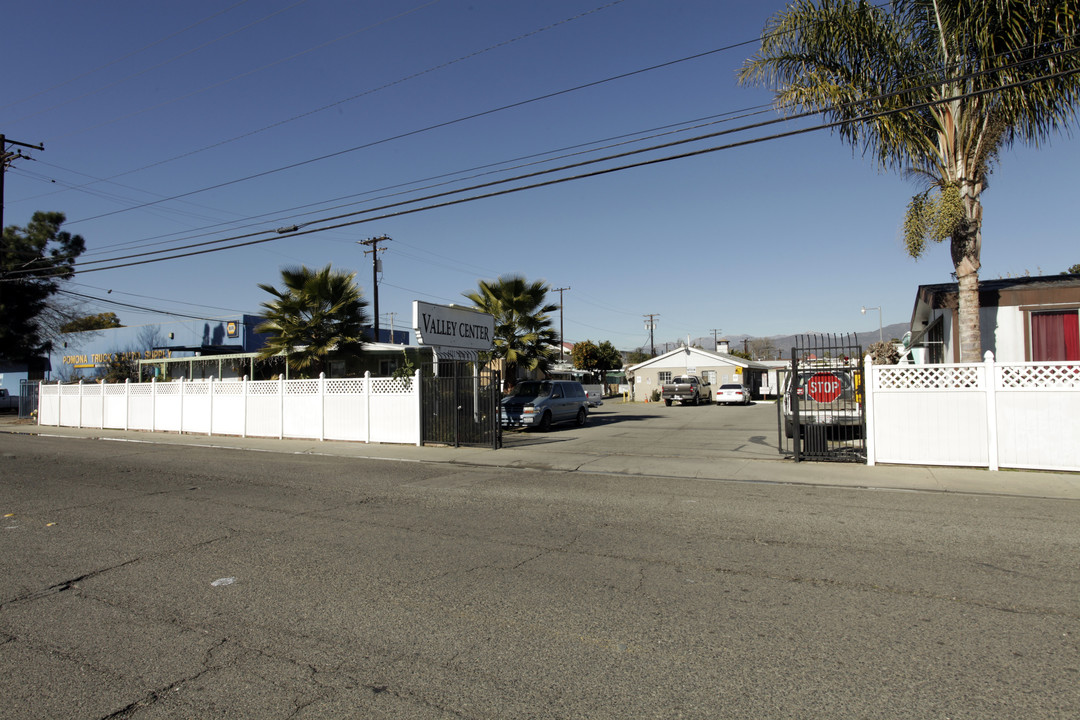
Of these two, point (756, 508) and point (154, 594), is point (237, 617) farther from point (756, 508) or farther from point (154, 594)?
point (756, 508)

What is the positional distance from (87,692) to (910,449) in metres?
11.6

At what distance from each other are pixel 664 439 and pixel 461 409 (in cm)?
568

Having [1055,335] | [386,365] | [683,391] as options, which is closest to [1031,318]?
[1055,335]

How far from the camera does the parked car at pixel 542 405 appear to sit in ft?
66.6

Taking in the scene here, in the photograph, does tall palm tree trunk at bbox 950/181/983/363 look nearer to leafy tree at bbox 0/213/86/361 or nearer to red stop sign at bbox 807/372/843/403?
red stop sign at bbox 807/372/843/403

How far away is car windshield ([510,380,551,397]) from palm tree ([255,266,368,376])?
574cm

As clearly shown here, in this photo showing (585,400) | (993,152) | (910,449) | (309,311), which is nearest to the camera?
(910,449)

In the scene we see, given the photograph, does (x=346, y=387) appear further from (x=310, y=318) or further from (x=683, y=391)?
(x=683, y=391)

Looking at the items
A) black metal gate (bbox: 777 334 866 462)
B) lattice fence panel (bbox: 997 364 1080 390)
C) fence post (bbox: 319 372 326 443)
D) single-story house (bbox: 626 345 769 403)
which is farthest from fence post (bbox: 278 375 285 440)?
single-story house (bbox: 626 345 769 403)

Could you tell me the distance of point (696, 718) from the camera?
304 centimetres

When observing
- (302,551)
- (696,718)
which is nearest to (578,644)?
(696,718)

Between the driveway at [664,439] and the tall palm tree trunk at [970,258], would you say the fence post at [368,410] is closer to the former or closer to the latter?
the driveway at [664,439]

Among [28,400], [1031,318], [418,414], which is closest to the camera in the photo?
[1031,318]

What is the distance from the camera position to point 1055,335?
531 inches
